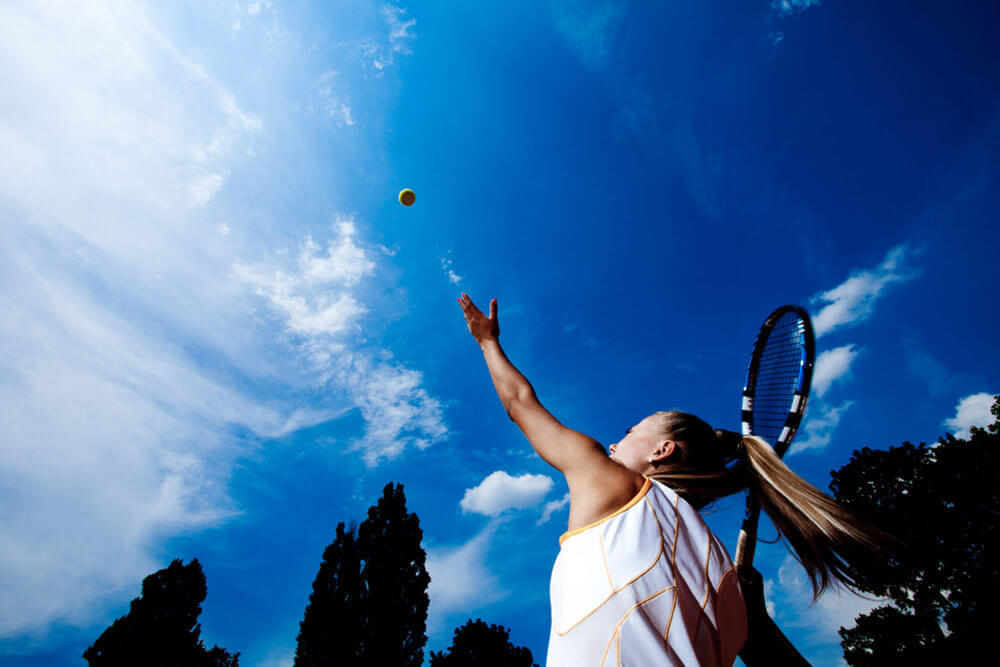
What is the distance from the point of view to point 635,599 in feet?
5.27

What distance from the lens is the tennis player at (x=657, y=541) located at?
5.21ft

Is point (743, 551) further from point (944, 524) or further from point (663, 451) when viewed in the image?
point (944, 524)

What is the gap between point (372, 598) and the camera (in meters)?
22.2

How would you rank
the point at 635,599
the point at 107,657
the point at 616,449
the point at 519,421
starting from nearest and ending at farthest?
the point at 635,599 → the point at 519,421 → the point at 616,449 → the point at 107,657

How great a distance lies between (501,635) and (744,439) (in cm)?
3661

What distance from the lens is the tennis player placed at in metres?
1.59

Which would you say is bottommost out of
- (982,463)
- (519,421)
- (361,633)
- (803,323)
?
(519,421)

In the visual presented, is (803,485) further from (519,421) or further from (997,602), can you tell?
(997,602)

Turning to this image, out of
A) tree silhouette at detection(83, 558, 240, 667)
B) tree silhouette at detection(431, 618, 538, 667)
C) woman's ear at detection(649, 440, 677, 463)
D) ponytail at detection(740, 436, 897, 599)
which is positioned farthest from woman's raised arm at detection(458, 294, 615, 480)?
tree silhouette at detection(431, 618, 538, 667)

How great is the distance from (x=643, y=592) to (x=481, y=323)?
197cm

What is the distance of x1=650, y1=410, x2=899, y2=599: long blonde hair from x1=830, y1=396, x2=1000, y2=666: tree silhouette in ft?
78.1

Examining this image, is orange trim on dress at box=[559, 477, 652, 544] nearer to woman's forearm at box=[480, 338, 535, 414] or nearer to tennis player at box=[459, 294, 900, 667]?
tennis player at box=[459, 294, 900, 667]

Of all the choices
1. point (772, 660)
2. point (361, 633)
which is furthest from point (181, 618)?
point (772, 660)

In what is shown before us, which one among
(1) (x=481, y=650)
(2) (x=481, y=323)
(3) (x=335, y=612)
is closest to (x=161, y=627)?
(3) (x=335, y=612)
